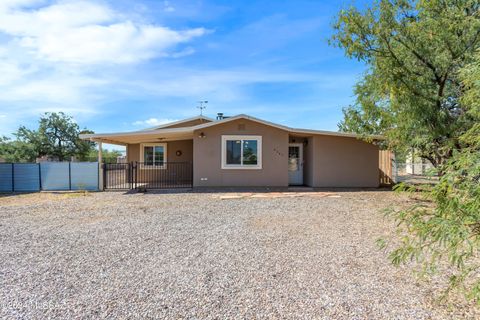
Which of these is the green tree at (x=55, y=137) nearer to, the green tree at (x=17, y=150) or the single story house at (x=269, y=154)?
the green tree at (x=17, y=150)

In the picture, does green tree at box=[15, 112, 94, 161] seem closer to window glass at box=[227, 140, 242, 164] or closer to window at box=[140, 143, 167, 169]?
window at box=[140, 143, 167, 169]

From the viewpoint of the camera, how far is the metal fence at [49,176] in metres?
12.3

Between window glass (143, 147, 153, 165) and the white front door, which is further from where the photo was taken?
window glass (143, 147, 153, 165)

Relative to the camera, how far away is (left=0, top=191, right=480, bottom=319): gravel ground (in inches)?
110

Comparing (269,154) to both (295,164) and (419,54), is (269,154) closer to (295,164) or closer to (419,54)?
(295,164)

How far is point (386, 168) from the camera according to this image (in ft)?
51.4

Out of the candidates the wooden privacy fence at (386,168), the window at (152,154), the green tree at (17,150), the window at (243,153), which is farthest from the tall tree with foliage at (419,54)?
the green tree at (17,150)

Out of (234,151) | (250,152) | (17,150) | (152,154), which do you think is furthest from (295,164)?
(17,150)

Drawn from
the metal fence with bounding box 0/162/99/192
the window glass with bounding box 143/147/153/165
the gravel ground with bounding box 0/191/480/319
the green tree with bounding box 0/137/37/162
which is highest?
the green tree with bounding box 0/137/37/162

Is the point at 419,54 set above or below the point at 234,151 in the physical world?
above

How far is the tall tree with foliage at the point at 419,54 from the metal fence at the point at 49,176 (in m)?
10.6

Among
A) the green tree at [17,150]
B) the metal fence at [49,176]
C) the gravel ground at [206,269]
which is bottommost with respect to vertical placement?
the gravel ground at [206,269]

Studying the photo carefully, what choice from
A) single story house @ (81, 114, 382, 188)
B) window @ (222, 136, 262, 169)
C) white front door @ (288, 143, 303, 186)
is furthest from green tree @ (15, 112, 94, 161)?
white front door @ (288, 143, 303, 186)

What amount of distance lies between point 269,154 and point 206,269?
9190 millimetres
